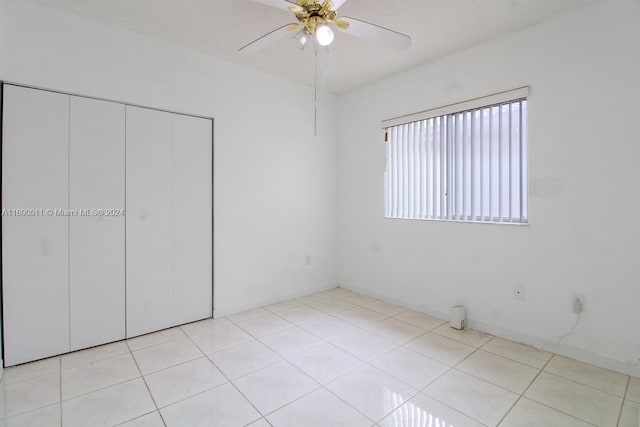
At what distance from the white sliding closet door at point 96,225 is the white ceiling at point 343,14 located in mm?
750

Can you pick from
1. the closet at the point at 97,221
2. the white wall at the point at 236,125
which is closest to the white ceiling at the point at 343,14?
the white wall at the point at 236,125

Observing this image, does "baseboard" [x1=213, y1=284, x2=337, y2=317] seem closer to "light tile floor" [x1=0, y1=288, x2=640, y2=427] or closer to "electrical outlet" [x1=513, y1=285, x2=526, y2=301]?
"light tile floor" [x1=0, y1=288, x2=640, y2=427]

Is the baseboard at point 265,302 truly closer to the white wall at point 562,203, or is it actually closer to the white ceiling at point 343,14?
the white wall at point 562,203

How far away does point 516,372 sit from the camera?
223 cm

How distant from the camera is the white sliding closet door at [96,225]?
2520 millimetres

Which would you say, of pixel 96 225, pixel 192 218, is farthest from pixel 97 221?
pixel 192 218

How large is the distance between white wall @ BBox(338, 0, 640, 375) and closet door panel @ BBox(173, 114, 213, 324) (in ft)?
7.57

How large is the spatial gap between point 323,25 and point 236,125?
178 cm

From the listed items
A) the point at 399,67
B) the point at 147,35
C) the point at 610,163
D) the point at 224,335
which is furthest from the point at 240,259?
the point at 610,163

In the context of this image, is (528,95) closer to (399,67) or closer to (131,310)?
(399,67)

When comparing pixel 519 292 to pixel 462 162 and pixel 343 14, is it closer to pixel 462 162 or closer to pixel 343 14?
pixel 462 162

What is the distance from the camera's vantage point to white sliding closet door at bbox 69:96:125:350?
252cm

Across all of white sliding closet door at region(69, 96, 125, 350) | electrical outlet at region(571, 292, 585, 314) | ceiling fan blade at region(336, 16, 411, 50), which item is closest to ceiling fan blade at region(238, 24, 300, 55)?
ceiling fan blade at region(336, 16, 411, 50)

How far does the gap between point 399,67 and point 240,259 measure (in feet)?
9.14
